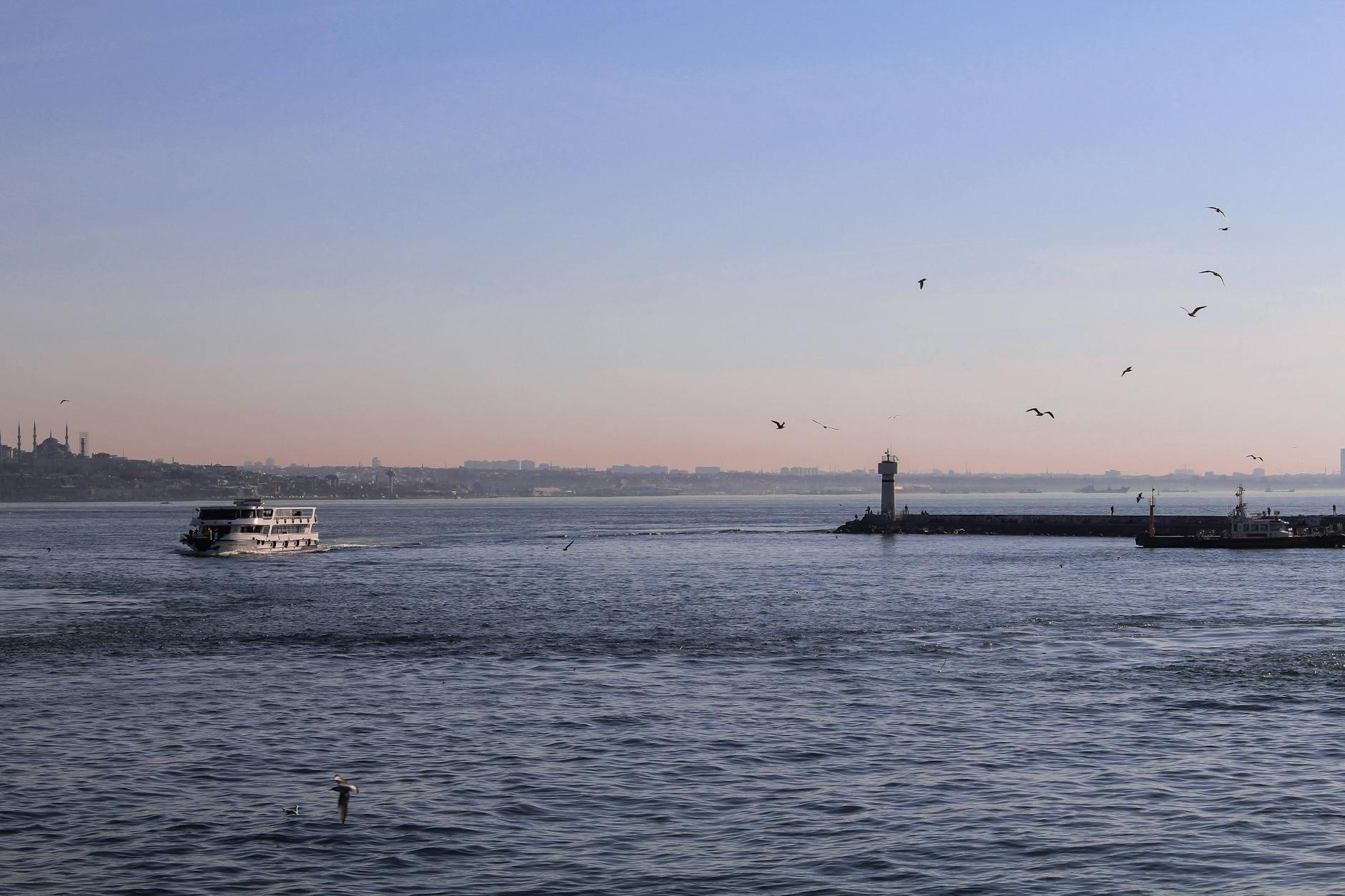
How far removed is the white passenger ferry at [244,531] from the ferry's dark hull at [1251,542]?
80621 mm

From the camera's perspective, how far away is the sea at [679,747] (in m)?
22.0

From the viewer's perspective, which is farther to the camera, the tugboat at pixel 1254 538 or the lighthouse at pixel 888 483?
the lighthouse at pixel 888 483

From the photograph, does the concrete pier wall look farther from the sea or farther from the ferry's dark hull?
the sea

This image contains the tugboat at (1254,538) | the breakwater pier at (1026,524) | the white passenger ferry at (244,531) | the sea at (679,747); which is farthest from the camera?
the breakwater pier at (1026,524)

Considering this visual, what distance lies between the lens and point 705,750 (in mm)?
30375

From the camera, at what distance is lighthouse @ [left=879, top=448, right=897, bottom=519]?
522 ft

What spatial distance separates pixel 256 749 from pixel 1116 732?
2031 centimetres

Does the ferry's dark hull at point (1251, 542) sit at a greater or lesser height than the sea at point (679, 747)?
greater

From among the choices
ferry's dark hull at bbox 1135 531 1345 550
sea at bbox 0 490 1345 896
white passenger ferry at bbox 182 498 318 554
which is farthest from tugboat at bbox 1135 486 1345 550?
white passenger ferry at bbox 182 498 318 554

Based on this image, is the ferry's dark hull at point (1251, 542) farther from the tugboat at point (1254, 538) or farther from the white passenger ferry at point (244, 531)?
the white passenger ferry at point (244, 531)

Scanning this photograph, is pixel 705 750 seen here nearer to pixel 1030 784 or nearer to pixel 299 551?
pixel 1030 784

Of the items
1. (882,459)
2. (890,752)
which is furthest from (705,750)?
(882,459)

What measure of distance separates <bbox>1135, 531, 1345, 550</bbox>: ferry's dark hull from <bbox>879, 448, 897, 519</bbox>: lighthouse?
134ft

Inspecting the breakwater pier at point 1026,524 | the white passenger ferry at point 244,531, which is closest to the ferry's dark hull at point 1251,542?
the breakwater pier at point 1026,524
